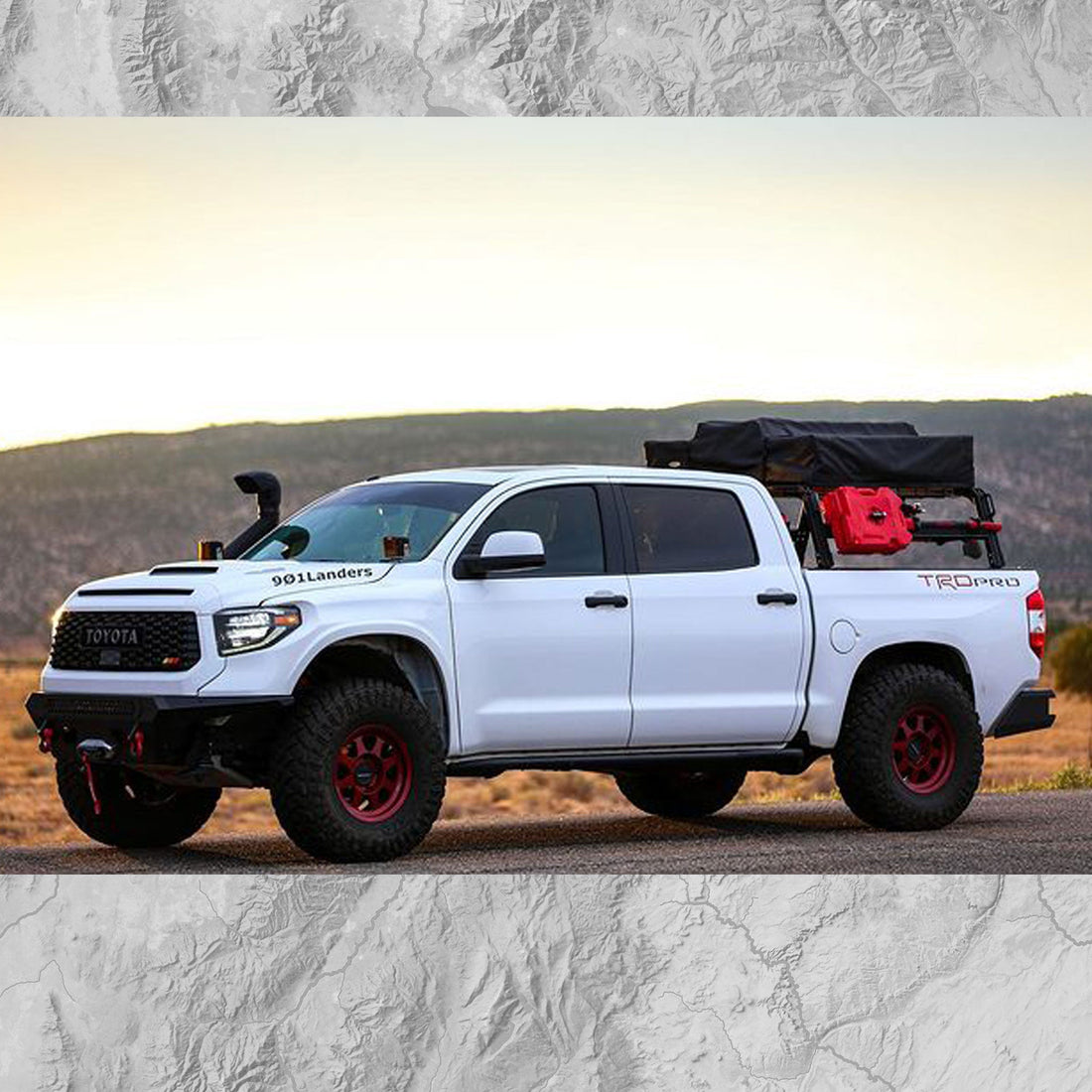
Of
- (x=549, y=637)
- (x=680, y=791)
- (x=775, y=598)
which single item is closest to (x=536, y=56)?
(x=775, y=598)

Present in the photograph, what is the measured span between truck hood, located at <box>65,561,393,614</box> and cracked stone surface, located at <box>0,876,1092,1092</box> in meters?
1.34

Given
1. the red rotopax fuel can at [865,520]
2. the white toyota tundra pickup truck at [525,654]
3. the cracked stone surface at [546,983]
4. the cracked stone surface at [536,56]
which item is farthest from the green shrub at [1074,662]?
the cracked stone surface at [546,983]

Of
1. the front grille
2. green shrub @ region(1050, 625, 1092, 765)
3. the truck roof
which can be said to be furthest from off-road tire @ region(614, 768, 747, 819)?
green shrub @ region(1050, 625, 1092, 765)

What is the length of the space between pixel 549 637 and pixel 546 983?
1.65 m

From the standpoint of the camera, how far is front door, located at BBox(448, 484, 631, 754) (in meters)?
12.0

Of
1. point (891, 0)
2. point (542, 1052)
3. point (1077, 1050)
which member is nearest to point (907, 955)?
point (1077, 1050)

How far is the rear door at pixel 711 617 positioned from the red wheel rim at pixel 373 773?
1.32 metres

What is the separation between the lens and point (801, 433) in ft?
45.3

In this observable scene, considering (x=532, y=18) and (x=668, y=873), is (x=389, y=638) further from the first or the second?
(x=532, y=18)

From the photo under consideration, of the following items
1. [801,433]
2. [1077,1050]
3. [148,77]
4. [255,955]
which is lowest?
[1077,1050]

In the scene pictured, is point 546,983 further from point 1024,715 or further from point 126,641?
point 1024,715

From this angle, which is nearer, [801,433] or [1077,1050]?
[1077,1050]

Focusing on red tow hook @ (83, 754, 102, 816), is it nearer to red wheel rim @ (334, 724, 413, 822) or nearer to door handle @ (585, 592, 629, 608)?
red wheel rim @ (334, 724, 413, 822)

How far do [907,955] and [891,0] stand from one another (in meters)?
5.46
